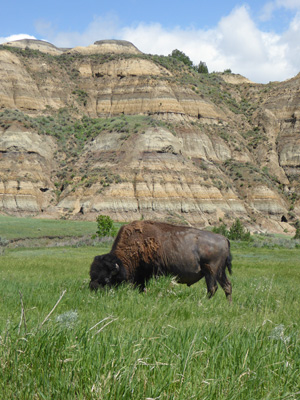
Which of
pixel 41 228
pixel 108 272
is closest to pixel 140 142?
pixel 41 228

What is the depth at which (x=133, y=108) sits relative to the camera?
96812 mm

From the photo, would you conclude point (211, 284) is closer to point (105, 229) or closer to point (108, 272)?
point (108, 272)

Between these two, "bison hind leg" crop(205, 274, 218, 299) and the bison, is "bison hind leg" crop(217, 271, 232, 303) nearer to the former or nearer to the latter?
the bison

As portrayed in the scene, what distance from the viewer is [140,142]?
83.1 meters

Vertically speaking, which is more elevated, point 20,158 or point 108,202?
point 20,158

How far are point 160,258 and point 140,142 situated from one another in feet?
243

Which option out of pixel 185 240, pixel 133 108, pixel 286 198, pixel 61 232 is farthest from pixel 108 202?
pixel 185 240

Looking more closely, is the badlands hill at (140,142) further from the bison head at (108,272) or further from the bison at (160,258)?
the bison head at (108,272)

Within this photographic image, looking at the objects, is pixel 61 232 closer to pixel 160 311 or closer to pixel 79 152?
pixel 79 152

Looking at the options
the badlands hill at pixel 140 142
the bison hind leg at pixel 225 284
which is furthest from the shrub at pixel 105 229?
the bison hind leg at pixel 225 284

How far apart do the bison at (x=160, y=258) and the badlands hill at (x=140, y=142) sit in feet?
202

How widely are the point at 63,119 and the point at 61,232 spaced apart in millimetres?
48040

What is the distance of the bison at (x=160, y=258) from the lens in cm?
1002

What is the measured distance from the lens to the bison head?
9.88 meters
